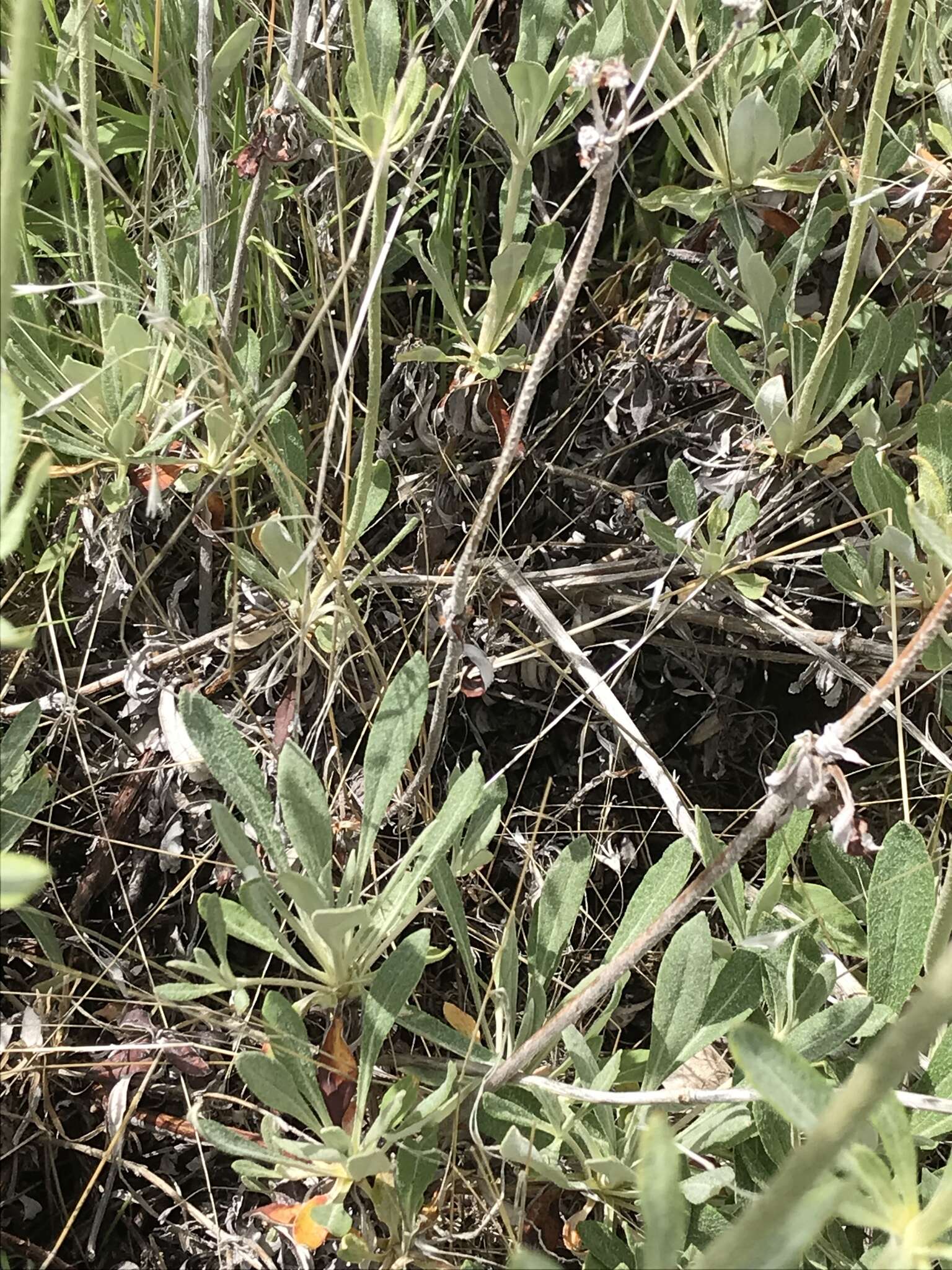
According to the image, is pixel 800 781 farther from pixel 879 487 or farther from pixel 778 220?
pixel 778 220

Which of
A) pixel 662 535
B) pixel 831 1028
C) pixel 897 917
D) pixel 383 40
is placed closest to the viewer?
pixel 831 1028

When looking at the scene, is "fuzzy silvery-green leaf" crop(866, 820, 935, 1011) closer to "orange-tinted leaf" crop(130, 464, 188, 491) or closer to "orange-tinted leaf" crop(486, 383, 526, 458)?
"orange-tinted leaf" crop(486, 383, 526, 458)

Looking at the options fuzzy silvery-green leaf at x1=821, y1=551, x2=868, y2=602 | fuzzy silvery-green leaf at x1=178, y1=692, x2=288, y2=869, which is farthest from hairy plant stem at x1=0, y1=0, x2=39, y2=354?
fuzzy silvery-green leaf at x1=821, y1=551, x2=868, y2=602

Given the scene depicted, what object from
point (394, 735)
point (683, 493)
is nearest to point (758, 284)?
point (683, 493)

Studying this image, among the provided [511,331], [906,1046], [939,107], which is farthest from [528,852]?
[939,107]

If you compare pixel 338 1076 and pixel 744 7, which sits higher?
pixel 744 7

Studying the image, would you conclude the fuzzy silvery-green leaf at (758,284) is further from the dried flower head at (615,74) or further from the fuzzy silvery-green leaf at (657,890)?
the fuzzy silvery-green leaf at (657,890)
